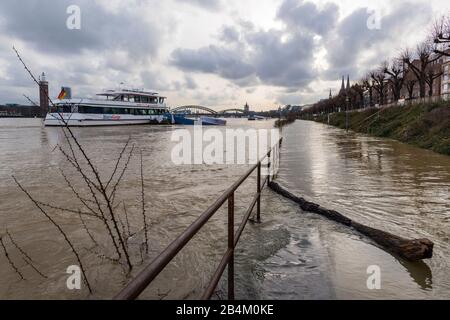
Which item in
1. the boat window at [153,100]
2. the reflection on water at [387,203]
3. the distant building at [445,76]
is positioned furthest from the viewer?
A: the distant building at [445,76]

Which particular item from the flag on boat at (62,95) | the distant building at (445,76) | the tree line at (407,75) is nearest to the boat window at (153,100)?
the flag on boat at (62,95)

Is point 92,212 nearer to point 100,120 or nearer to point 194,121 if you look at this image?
point 100,120

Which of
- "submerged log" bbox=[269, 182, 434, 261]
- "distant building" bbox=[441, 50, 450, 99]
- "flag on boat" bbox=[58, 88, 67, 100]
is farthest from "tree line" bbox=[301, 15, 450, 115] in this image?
"flag on boat" bbox=[58, 88, 67, 100]

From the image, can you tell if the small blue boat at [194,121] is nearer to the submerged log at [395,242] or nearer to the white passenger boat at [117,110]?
the white passenger boat at [117,110]

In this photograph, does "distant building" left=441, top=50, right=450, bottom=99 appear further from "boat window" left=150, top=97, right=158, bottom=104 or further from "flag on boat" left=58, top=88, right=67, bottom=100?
"flag on boat" left=58, top=88, right=67, bottom=100

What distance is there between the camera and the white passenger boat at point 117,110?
43.3 meters

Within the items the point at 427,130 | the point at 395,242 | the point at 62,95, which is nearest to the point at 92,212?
the point at 395,242

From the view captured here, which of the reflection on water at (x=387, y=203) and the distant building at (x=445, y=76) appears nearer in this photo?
the reflection on water at (x=387, y=203)

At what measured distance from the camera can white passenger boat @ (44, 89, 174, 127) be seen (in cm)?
4328

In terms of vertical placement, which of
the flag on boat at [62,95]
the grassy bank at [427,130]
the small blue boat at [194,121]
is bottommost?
the grassy bank at [427,130]

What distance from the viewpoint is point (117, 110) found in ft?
159

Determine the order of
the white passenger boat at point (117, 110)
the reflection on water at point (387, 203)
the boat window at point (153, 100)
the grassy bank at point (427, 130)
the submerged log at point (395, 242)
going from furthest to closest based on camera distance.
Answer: the boat window at point (153, 100) → the white passenger boat at point (117, 110) → the grassy bank at point (427, 130) → the submerged log at point (395, 242) → the reflection on water at point (387, 203)
